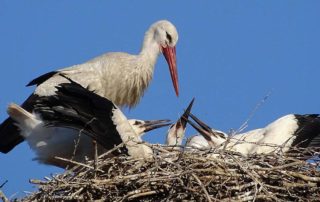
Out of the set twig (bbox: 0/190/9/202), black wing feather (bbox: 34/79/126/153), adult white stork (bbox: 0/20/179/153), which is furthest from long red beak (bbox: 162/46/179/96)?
twig (bbox: 0/190/9/202)

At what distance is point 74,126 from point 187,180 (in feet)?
3.86

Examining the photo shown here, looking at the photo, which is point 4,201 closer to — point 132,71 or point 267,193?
point 267,193

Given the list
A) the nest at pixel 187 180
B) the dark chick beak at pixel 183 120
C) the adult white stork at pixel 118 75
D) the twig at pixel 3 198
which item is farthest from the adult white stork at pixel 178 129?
the twig at pixel 3 198

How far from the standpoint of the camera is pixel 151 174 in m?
7.91

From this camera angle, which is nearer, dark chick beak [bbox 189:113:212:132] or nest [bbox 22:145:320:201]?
nest [bbox 22:145:320:201]

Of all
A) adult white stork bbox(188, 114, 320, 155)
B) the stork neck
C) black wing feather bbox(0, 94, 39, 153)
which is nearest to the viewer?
adult white stork bbox(188, 114, 320, 155)

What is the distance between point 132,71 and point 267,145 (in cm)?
213

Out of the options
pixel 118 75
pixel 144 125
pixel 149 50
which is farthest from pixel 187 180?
pixel 149 50

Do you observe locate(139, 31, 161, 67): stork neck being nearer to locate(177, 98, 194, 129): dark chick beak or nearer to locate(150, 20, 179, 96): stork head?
locate(150, 20, 179, 96): stork head

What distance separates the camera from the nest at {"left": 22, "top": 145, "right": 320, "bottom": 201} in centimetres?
780

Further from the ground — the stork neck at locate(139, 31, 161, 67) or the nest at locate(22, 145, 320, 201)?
the stork neck at locate(139, 31, 161, 67)

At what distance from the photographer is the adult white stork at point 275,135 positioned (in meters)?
9.16

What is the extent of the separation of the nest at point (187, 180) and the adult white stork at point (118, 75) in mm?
1522

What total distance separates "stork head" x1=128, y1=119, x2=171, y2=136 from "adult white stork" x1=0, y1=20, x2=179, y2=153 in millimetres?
526
